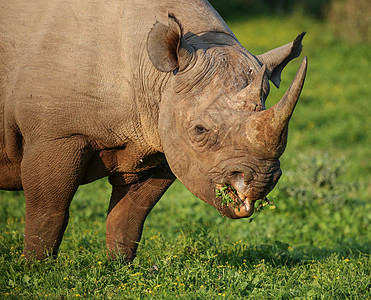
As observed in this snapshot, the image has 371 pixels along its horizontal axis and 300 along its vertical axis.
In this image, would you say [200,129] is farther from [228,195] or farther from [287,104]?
[287,104]

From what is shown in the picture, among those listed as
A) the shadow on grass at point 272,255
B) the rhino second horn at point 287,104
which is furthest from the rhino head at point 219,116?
the shadow on grass at point 272,255

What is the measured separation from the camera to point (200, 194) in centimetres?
423

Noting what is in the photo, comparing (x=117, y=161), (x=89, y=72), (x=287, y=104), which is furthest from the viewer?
(x=117, y=161)

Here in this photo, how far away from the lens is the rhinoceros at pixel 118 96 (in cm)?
410

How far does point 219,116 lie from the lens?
4016 millimetres

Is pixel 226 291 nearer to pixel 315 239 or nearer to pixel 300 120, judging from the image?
pixel 315 239

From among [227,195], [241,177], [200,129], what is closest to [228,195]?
[227,195]

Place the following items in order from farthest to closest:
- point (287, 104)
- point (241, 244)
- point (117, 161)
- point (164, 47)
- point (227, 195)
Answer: point (241, 244) → point (117, 161) → point (164, 47) → point (227, 195) → point (287, 104)

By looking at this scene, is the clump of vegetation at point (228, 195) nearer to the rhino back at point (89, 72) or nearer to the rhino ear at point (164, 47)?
the rhino back at point (89, 72)

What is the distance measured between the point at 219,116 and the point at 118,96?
0.87 metres

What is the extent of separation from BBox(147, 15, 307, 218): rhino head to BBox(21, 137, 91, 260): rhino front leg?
0.72 meters

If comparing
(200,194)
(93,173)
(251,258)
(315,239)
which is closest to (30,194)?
(93,173)

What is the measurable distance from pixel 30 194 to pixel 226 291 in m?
1.67

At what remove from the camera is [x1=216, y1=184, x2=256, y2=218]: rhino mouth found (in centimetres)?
396
